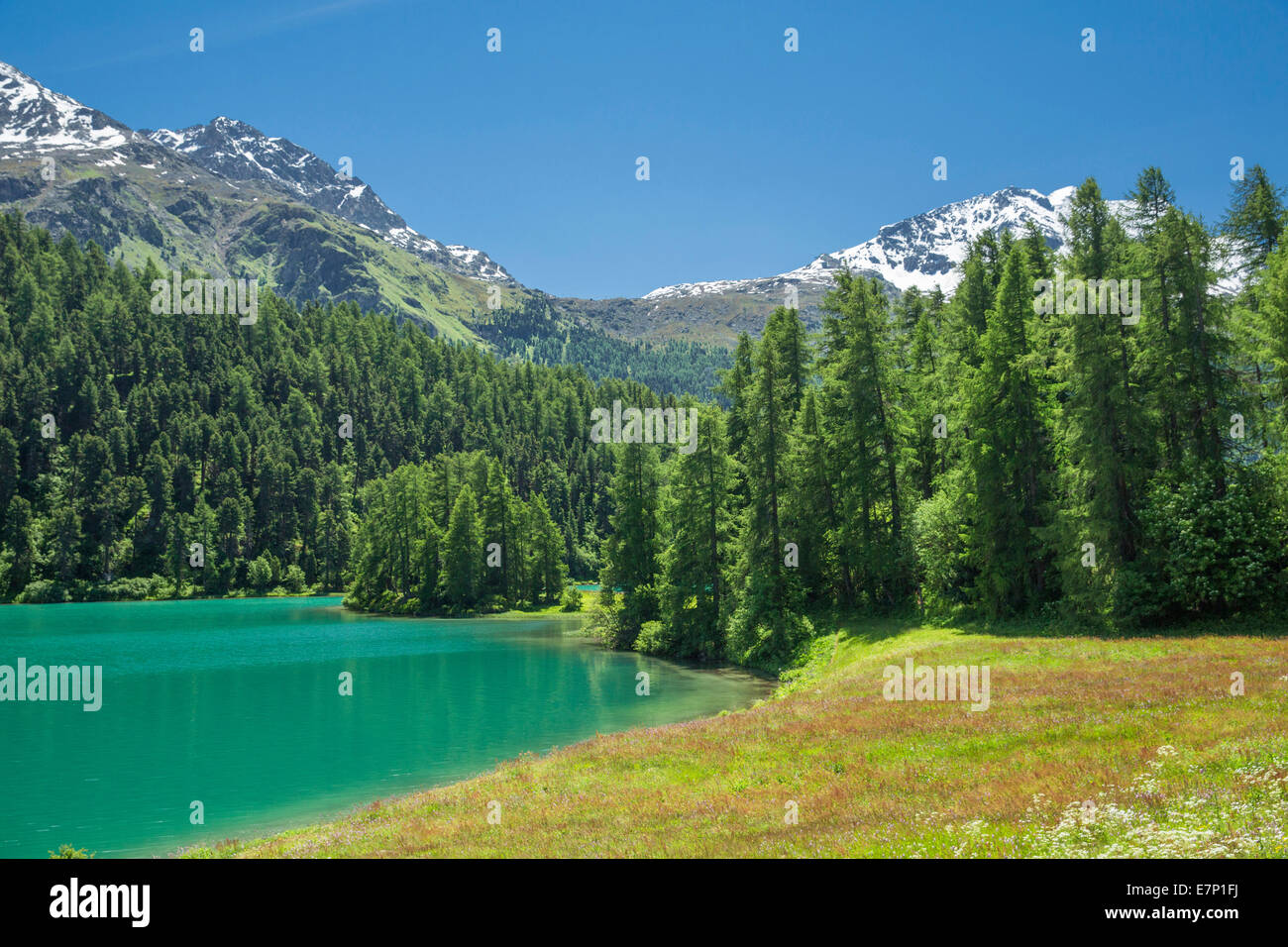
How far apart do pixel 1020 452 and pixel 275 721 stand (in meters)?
40.3

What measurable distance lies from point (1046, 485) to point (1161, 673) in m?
20.4

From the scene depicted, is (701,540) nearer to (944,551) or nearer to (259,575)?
(944,551)

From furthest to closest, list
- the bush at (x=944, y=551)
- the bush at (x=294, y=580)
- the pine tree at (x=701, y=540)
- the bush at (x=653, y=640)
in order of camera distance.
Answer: the bush at (x=294, y=580) < the bush at (x=653, y=640) < the pine tree at (x=701, y=540) < the bush at (x=944, y=551)

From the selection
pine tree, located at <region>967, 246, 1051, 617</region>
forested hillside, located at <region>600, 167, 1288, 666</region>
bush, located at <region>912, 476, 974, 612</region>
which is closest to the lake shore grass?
forested hillside, located at <region>600, 167, 1288, 666</region>

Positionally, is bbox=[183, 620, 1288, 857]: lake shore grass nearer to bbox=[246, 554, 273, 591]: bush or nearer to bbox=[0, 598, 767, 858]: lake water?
bbox=[0, 598, 767, 858]: lake water

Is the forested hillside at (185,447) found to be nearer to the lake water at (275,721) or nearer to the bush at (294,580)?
the bush at (294,580)

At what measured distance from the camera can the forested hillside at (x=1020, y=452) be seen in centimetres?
3325

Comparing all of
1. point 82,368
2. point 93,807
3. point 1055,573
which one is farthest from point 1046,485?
point 82,368

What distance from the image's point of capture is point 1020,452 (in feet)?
137

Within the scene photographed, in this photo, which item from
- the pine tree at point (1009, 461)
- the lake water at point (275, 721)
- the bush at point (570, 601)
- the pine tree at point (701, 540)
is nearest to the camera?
the lake water at point (275, 721)

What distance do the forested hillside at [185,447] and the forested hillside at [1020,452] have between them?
59.9m

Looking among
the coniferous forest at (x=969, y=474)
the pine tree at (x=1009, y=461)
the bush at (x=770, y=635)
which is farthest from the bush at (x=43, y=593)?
the pine tree at (x=1009, y=461)

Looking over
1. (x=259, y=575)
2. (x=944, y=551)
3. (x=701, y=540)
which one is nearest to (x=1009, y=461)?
(x=944, y=551)
